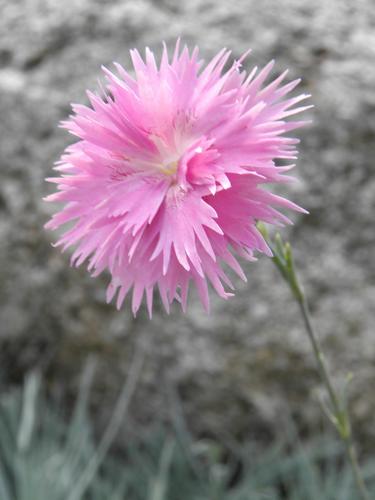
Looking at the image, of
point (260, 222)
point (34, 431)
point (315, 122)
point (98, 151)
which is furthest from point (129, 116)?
point (34, 431)

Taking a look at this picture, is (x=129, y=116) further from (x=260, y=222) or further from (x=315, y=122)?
(x=315, y=122)

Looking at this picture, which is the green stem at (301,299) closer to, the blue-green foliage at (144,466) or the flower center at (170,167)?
the flower center at (170,167)

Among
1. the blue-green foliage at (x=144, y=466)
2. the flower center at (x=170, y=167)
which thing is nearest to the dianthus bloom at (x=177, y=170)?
the flower center at (x=170, y=167)

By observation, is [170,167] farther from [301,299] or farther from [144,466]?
[144,466]

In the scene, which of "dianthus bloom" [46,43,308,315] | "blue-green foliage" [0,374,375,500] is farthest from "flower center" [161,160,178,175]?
"blue-green foliage" [0,374,375,500]

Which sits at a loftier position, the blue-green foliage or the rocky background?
the rocky background

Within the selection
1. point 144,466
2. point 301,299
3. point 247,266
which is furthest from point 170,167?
point 144,466

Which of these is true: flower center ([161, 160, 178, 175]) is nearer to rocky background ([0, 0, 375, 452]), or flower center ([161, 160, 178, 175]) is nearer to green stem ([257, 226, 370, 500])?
green stem ([257, 226, 370, 500])
